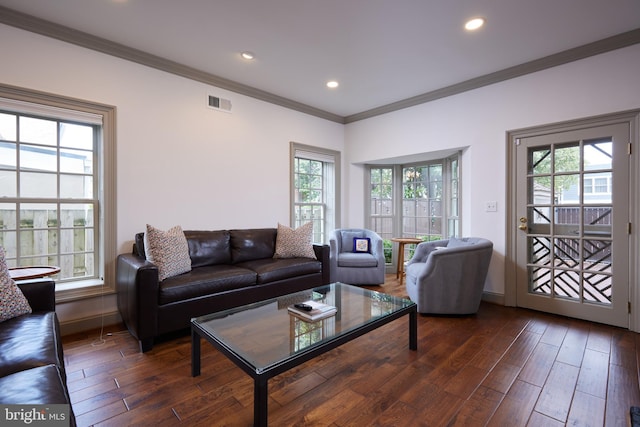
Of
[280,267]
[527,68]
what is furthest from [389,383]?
[527,68]

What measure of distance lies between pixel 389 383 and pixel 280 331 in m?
0.78

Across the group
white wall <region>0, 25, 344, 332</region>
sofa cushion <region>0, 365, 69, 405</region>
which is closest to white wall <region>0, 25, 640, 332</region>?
white wall <region>0, 25, 344, 332</region>

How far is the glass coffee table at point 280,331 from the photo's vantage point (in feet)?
4.56

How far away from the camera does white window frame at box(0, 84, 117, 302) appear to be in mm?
2586

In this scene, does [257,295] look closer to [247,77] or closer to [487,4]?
[247,77]

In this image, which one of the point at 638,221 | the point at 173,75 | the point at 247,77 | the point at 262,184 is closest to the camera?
the point at 638,221

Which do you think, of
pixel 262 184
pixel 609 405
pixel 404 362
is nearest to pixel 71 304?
pixel 262 184

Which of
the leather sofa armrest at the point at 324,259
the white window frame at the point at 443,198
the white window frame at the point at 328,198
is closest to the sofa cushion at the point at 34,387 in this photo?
the leather sofa armrest at the point at 324,259

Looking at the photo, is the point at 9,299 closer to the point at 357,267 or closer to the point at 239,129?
the point at 239,129

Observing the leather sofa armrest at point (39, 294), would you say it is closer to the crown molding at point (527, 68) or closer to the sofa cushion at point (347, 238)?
the sofa cushion at point (347, 238)

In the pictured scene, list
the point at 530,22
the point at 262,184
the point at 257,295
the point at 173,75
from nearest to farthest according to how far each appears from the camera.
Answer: the point at 530,22, the point at 257,295, the point at 173,75, the point at 262,184

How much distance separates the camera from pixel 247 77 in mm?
A: 3510

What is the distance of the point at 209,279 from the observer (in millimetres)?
2605

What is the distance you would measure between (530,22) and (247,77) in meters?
2.84
